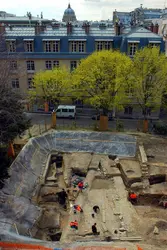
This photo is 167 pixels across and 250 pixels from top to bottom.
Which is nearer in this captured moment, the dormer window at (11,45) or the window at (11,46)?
the dormer window at (11,45)

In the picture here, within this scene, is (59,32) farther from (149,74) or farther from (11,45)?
(149,74)

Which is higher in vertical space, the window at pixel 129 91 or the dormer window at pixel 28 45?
the dormer window at pixel 28 45

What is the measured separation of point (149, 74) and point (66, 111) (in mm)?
17304

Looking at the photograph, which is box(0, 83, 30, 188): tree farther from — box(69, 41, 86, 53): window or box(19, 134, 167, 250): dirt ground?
box(69, 41, 86, 53): window

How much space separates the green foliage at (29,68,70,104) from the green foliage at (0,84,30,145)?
14.5 meters

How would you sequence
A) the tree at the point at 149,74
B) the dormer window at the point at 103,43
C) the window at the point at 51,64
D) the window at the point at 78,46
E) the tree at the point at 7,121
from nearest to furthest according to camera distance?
the tree at the point at 7,121 → the tree at the point at 149,74 → the dormer window at the point at 103,43 → the window at the point at 78,46 → the window at the point at 51,64

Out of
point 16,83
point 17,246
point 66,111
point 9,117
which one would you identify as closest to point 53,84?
point 66,111

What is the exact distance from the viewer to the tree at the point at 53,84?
40719 mm

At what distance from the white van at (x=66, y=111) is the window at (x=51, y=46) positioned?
1093 cm

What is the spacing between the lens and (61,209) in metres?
25.1

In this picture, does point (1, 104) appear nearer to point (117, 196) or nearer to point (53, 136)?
point (53, 136)

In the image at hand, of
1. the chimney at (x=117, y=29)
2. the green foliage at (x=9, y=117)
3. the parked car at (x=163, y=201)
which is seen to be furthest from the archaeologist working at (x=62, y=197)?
the chimney at (x=117, y=29)

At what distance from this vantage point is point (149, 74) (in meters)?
35.4

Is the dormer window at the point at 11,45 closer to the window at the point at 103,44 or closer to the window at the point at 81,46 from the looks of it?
the window at the point at 81,46
